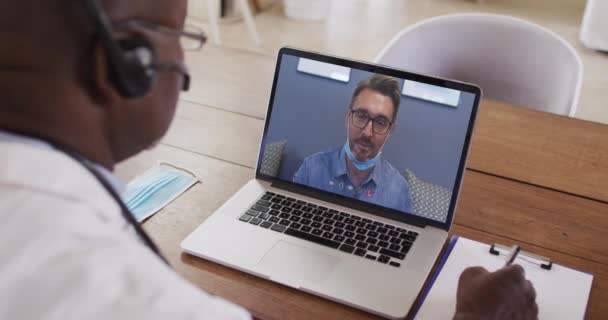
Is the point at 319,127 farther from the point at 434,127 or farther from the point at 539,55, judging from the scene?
the point at 539,55

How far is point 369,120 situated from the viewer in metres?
1.11

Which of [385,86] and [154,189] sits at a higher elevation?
[385,86]

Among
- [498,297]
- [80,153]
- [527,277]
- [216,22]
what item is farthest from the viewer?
[216,22]

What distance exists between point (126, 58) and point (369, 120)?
0.57 meters

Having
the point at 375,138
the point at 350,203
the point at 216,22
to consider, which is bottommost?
the point at 216,22

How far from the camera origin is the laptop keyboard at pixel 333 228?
1.02m

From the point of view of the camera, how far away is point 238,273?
970 mm

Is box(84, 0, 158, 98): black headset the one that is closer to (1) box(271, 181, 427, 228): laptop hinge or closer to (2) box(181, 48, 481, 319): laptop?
(2) box(181, 48, 481, 319): laptop

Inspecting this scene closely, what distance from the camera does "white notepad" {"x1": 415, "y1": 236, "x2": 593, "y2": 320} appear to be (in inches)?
35.7

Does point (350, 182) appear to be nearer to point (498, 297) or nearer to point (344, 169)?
point (344, 169)

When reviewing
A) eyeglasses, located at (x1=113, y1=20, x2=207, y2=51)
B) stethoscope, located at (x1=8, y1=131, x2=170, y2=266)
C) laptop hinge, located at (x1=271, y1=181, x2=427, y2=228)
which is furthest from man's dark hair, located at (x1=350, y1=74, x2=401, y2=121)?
stethoscope, located at (x1=8, y1=131, x2=170, y2=266)

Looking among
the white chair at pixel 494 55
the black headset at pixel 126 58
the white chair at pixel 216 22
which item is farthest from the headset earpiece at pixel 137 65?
the white chair at pixel 216 22

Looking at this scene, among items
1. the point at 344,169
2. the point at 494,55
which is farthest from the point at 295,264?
the point at 494,55

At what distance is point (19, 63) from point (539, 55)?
150 cm
